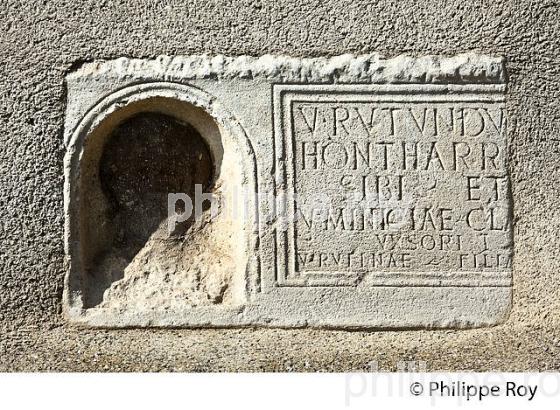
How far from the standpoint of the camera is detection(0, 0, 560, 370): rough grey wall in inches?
160

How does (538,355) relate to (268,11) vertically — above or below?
below

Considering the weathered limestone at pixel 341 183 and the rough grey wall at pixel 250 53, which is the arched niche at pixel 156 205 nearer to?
the weathered limestone at pixel 341 183

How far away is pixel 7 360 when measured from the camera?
4.00m

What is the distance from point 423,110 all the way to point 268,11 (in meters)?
0.81

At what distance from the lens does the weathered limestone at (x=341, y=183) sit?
13.4ft

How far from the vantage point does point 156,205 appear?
4281mm

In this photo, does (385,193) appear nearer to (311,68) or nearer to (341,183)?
(341,183)

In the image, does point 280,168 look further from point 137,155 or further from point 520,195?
point 520,195

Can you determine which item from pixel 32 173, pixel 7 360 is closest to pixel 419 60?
pixel 32 173

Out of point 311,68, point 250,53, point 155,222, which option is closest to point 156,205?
point 155,222

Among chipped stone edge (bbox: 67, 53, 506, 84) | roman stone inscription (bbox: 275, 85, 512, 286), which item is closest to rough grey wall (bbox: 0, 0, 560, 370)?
chipped stone edge (bbox: 67, 53, 506, 84)

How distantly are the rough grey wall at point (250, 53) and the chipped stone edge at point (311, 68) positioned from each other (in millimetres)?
44

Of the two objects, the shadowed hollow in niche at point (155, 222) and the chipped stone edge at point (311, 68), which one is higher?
the chipped stone edge at point (311, 68)

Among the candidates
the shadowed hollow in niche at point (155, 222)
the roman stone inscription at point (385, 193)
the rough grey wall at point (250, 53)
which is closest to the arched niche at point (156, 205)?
the shadowed hollow in niche at point (155, 222)
